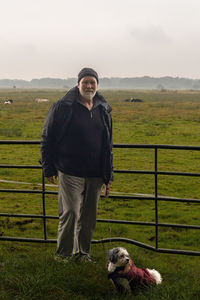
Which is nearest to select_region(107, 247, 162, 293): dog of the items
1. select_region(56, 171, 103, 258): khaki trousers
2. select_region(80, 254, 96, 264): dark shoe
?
select_region(80, 254, 96, 264): dark shoe

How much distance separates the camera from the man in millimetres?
4113

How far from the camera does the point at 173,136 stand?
2227cm

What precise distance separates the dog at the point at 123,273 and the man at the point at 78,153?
2.18ft

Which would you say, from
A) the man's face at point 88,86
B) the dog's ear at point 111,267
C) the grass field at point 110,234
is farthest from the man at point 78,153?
the dog's ear at point 111,267

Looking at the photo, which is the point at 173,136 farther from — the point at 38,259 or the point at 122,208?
the point at 38,259

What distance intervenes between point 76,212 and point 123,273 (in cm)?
82

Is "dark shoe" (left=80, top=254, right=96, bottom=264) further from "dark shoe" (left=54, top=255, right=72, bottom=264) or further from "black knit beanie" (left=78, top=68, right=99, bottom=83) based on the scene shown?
"black knit beanie" (left=78, top=68, right=99, bottom=83)

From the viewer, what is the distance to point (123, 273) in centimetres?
367

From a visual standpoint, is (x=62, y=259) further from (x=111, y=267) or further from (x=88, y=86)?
(x=88, y=86)

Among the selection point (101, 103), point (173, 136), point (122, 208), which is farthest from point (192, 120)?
point (101, 103)

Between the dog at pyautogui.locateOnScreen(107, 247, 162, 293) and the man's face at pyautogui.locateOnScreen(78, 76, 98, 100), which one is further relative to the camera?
the man's face at pyautogui.locateOnScreen(78, 76, 98, 100)

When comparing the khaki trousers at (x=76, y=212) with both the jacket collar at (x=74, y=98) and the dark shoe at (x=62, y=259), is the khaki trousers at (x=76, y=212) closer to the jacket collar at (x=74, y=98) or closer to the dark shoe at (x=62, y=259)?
the dark shoe at (x=62, y=259)

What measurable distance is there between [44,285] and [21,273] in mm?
398

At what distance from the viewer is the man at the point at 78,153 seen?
411 centimetres
